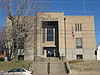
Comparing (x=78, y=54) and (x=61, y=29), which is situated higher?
(x=61, y=29)

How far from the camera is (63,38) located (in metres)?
49.1

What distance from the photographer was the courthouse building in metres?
48.4

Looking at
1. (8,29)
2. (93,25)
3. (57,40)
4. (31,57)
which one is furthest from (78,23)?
(8,29)

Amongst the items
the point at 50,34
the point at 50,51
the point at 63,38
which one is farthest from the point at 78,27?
the point at 50,51

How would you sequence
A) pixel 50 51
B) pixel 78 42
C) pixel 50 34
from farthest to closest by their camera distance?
1. pixel 50 34
2. pixel 50 51
3. pixel 78 42

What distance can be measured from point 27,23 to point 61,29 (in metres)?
13.9

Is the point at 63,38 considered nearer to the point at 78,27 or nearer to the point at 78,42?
the point at 78,42

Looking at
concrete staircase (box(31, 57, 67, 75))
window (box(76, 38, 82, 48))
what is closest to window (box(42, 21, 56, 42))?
window (box(76, 38, 82, 48))

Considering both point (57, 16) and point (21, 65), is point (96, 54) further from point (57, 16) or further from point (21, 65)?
point (21, 65)

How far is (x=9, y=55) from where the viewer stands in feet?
127

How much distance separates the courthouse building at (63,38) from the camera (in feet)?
159

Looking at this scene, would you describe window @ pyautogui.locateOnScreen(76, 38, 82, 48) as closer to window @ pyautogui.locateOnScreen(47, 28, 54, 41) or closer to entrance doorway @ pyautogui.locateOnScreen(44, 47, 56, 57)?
entrance doorway @ pyautogui.locateOnScreen(44, 47, 56, 57)

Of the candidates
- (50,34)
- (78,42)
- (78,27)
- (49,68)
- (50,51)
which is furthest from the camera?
(78,27)

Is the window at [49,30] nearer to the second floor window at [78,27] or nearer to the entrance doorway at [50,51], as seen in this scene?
the entrance doorway at [50,51]
